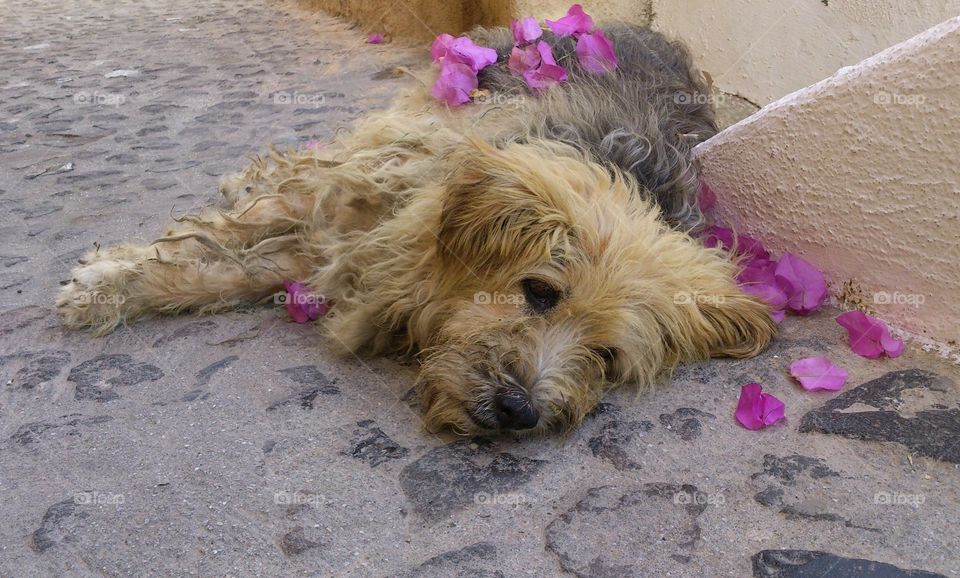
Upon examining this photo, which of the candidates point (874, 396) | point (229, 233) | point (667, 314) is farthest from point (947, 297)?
point (229, 233)

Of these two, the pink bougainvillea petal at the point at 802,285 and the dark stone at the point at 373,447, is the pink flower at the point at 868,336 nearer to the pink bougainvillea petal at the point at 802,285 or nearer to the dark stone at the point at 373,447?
the pink bougainvillea petal at the point at 802,285

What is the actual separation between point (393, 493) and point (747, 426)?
127 cm

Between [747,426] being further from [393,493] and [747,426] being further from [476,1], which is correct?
[476,1]

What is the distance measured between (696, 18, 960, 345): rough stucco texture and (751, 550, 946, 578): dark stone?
1381mm

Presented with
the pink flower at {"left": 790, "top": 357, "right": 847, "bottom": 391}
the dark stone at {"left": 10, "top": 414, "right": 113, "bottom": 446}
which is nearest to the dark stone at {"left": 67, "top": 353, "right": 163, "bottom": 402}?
the dark stone at {"left": 10, "top": 414, "right": 113, "bottom": 446}

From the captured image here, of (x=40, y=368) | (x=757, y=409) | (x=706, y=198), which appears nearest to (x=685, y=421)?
(x=757, y=409)

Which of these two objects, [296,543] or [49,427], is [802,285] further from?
[49,427]

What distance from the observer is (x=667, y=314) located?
10.4 ft

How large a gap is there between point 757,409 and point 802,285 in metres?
0.87

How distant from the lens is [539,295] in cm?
306

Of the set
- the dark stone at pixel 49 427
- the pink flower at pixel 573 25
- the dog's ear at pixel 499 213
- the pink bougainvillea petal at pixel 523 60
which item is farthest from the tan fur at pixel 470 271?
the pink flower at pixel 573 25

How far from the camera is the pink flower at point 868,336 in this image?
3.38 meters

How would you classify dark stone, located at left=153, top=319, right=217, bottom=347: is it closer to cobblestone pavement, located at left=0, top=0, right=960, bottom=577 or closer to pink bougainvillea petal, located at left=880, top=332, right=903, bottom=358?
cobblestone pavement, located at left=0, top=0, right=960, bottom=577

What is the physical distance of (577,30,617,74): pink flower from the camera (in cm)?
415
